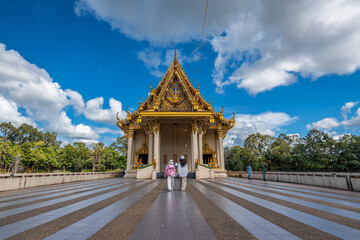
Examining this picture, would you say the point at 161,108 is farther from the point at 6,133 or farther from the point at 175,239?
the point at 6,133

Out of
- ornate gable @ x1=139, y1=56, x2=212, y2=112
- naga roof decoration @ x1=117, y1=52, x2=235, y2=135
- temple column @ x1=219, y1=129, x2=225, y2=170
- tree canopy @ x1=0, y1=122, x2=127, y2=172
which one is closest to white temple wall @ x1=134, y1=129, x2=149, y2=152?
naga roof decoration @ x1=117, y1=52, x2=235, y2=135

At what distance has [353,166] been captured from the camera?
97.0 feet

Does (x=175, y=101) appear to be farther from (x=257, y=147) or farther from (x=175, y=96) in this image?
(x=257, y=147)

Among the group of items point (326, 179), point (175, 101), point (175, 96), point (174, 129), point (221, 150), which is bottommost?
point (326, 179)

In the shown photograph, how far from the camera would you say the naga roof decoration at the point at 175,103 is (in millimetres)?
19906

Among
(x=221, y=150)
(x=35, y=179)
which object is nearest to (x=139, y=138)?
(x=221, y=150)

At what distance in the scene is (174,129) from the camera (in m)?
25.3

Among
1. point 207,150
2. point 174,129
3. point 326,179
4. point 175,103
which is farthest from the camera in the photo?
point 207,150

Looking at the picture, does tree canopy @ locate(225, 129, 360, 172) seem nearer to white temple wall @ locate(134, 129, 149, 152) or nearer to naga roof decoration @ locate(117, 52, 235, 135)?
naga roof decoration @ locate(117, 52, 235, 135)

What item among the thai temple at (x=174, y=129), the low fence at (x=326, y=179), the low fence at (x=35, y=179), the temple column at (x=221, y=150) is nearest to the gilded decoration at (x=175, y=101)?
the thai temple at (x=174, y=129)

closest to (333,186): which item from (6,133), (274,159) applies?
(274,159)

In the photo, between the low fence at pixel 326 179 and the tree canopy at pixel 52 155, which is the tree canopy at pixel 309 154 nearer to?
the low fence at pixel 326 179

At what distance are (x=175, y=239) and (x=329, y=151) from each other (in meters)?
42.6

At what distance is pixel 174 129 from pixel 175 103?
499 cm
